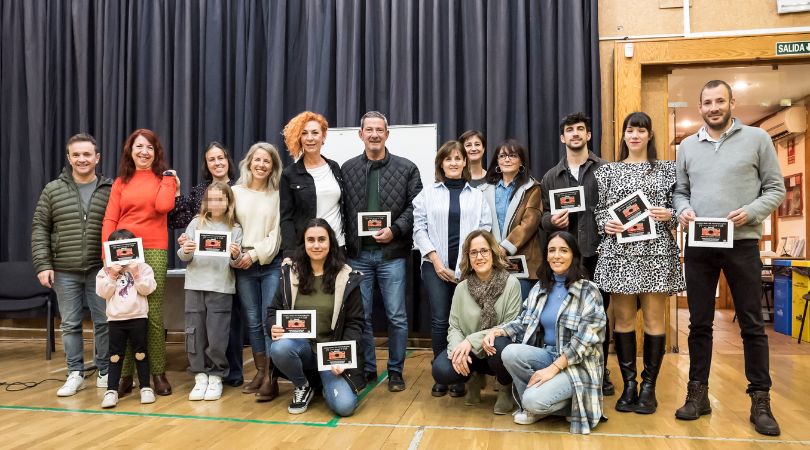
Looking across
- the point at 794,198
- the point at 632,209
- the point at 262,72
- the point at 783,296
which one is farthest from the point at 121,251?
the point at 794,198

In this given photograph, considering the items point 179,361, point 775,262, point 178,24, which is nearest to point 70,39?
point 178,24

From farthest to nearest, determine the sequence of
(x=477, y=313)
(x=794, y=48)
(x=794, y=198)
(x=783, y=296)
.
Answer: (x=794, y=198) → (x=783, y=296) → (x=794, y=48) → (x=477, y=313)

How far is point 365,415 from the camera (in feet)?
9.48

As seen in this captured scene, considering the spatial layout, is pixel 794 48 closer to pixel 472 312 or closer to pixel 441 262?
pixel 441 262

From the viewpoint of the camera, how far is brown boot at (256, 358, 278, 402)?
3184 mm

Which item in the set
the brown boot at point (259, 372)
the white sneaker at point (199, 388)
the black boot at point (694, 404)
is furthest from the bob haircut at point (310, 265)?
the black boot at point (694, 404)

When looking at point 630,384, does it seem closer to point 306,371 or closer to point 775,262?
point 306,371

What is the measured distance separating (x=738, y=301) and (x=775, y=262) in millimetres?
3942

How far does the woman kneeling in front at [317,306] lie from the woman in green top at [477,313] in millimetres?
495

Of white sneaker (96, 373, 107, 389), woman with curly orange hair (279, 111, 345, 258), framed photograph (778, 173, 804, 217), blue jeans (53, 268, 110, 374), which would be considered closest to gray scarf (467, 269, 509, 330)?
woman with curly orange hair (279, 111, 345, 258)

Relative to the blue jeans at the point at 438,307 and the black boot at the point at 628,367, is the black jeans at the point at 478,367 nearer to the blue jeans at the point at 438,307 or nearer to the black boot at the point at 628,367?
the blue jeans at the point at 438,307

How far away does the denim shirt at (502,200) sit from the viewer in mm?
3340

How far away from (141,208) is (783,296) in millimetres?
5997

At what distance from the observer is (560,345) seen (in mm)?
2725
